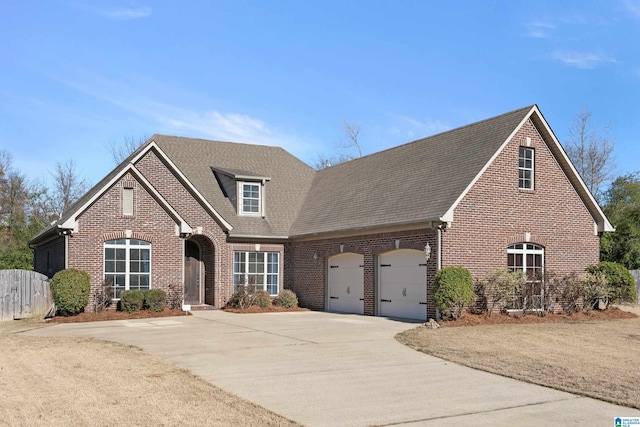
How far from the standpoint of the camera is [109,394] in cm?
924

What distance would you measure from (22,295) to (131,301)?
3.76 m

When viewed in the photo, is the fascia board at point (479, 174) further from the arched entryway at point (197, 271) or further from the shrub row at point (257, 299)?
the arched entryway at point (197, 271)

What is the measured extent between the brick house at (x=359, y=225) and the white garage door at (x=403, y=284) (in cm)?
5

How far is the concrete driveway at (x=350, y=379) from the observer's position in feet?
27.4

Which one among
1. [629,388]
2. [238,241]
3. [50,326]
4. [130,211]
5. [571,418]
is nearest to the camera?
[571,418]

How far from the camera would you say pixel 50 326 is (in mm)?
19359

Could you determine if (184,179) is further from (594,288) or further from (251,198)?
(594,288)

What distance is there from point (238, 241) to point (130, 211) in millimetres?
5022

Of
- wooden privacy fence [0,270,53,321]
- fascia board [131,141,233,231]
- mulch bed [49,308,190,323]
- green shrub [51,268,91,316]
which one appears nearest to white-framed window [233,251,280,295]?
fascia board [131,141,233,231]

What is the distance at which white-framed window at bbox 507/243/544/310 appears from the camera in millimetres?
20891

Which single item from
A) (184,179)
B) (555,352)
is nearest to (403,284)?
(555,352)

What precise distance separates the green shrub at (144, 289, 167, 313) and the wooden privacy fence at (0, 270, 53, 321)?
3.31 metres

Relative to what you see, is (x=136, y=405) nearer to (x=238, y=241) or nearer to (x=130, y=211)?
(x=130, y=211)

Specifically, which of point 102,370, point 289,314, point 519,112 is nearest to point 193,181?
point 289,314
